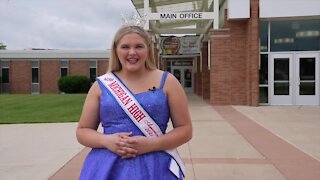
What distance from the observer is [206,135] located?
963 cm

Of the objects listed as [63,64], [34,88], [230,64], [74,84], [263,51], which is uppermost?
[63,64]

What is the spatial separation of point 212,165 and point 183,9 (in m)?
20.2

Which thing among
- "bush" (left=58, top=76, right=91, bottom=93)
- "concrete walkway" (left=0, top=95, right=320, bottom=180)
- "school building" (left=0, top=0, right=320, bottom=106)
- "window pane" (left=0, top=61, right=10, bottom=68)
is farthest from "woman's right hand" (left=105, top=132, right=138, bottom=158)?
"window pane" (left=0, top=61, right=10, bottom=68)

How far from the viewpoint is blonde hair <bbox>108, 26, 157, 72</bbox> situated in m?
2.21

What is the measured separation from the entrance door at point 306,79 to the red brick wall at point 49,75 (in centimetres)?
2604

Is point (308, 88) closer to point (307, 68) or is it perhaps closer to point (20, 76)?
point (307, 68)

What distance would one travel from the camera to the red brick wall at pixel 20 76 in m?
38.5

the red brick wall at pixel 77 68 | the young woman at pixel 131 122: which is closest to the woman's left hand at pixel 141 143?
the young woman at pixel 131 122

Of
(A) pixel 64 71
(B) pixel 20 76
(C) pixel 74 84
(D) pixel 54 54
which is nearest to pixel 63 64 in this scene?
(A) pixel 64 71

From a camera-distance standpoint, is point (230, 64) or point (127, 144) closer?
point (127, 144)

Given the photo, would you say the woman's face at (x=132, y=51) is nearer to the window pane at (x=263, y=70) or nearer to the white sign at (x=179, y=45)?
the window pane at (x=263, y=70)

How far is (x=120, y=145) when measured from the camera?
6.55 ft

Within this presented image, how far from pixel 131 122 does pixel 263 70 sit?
1674 cm

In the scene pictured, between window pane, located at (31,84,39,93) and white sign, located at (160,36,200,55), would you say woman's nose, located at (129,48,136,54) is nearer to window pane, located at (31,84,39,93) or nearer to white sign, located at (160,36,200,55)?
white sign, located at (160,36,200,55)
